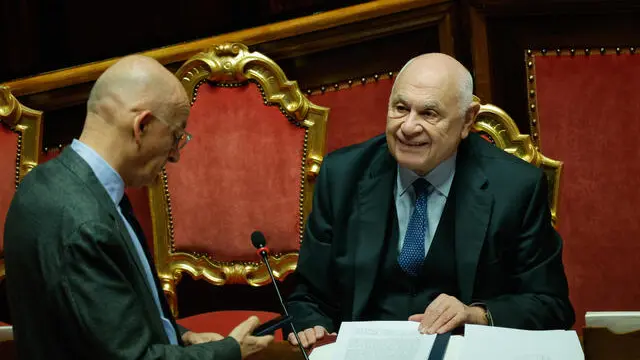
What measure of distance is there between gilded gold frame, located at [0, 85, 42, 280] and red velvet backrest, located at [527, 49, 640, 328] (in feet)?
5.12

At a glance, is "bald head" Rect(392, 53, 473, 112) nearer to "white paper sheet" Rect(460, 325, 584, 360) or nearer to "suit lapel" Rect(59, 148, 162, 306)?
"white paper sheet" Rect(460, 325, 584, 360)

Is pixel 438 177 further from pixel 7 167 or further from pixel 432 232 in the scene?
pixel 7 167

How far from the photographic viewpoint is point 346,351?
1.92 meters

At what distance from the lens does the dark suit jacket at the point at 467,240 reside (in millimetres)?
2307

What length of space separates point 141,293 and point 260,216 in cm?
117

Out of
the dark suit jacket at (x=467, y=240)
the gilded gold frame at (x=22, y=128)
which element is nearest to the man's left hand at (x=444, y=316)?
the dark suit jacket at (x=467, y=240)

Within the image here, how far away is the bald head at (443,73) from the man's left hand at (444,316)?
1.70ft

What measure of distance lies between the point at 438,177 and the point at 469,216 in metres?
0.13

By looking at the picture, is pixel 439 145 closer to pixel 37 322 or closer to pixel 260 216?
pixel 260 216

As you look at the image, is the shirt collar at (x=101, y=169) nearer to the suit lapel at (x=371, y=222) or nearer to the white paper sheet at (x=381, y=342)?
the white paper sheet at (x=381, y=342)

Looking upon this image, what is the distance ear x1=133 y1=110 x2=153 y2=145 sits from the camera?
73.9 inches

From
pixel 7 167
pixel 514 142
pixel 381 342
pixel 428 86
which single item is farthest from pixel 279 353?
pixel 7 167

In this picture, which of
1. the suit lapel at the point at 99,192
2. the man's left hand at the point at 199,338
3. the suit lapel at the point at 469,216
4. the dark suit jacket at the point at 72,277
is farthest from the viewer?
the suit lapel at the point at 469,216

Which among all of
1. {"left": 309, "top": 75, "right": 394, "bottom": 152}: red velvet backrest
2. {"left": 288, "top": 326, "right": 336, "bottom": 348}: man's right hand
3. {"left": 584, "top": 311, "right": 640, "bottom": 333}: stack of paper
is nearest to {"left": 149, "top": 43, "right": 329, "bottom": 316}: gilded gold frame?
{"left": 309, "top": 75, "right": 394, "bottom": 152}: red velvet backrest
